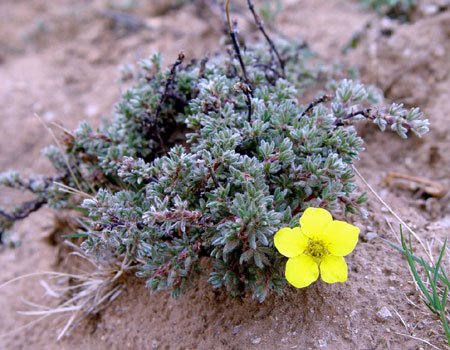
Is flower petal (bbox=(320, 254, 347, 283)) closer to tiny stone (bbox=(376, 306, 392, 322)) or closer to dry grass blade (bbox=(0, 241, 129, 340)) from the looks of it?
tiny stone (bbox=(376, 306, 392, 322))

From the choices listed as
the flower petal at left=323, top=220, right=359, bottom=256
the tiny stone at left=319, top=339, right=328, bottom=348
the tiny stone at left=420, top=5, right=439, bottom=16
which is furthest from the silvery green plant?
the tiny stone at left=420, top=5, right=439, bottom=16

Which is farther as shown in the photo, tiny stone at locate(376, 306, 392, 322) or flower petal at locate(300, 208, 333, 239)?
tiny stone at locate(376, 306, 392, 322)

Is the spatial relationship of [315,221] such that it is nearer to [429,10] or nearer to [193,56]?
[193,56]

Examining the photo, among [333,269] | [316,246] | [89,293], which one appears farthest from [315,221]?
[89,293]

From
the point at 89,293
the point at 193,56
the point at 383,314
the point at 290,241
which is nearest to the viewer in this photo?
the point at 290,241

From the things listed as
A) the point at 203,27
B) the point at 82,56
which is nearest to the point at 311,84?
the point at 203,27
